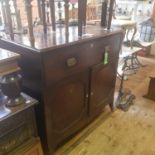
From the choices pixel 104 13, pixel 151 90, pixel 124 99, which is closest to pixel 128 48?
pixel 151 90

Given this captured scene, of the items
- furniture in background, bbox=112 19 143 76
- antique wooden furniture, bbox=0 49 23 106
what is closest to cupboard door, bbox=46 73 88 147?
antique wooden furniture, bbox=0 49 23 106

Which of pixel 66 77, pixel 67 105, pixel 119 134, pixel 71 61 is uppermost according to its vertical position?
pixel 71 61

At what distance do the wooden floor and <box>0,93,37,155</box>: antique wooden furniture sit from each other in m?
0.52

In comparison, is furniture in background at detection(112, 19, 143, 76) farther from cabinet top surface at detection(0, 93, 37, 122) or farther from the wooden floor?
cabinet top surface at detection(0, 93, 37, 122)

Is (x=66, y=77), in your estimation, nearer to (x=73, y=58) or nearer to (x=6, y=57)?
(x=73, y=58)

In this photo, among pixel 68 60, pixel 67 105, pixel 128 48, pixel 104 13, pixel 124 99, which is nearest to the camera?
pixel 68 60

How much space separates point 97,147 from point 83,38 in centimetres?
99

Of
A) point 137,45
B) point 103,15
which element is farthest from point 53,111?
point 137,45

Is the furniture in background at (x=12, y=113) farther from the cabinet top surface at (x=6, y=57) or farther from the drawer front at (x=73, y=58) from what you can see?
the drawer front at (x=73, y=58)

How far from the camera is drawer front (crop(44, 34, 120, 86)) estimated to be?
1108 mm

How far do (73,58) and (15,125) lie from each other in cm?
58

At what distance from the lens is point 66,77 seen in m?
1.26

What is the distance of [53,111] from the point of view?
1.29 meters

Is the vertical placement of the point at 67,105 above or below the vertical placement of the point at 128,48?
below
